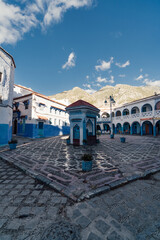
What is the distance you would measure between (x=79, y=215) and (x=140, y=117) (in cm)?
2245

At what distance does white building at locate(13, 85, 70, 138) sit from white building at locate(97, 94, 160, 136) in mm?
15221

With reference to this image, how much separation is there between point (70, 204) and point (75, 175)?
5.00 feet

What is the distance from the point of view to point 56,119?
21703 mm

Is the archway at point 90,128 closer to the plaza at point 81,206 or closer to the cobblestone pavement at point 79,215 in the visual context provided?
the plaza at point 81,206

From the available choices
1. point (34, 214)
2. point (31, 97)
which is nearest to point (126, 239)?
point (34, 214)

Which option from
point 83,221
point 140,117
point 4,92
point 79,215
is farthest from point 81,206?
point 140,117

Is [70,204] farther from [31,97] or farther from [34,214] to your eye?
[31,97]

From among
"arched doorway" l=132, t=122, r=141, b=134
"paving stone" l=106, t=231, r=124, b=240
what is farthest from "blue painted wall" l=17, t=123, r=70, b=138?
"arched doorway" l=132, t=122, r=141, b=134

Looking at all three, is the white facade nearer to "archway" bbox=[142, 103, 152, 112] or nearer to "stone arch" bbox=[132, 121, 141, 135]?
"stone arch" bbox=[132, 121, 141, 135]

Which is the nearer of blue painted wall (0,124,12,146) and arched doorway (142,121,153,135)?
blue painted wall (0,124,12,146)

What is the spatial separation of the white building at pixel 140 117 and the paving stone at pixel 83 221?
20.8 metres

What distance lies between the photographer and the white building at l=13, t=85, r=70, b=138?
16.5m

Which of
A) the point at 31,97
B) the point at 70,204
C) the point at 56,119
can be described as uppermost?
the point at 31,97

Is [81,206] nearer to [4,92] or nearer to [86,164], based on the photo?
[86,164]
